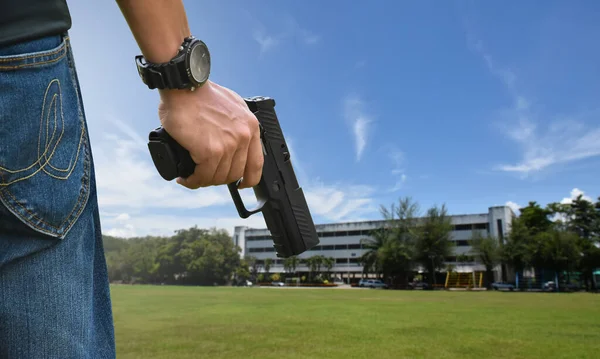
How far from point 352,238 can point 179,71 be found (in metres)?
69.4

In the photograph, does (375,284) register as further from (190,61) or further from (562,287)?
(190,61)

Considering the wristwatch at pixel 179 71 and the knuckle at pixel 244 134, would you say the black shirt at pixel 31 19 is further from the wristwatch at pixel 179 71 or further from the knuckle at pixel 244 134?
the knuckle at pixel 244 134

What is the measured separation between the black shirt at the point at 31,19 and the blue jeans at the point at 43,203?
0.06ft

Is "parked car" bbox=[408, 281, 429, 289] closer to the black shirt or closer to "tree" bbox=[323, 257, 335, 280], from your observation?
A: "tree" bbox=[323, 257, 335, 280]

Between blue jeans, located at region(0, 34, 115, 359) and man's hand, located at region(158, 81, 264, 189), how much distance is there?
0.22 metres

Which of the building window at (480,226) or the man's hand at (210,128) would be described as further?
the building window at (480,226)

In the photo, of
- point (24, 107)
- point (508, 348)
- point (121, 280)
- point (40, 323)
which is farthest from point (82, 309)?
point (121, 280)

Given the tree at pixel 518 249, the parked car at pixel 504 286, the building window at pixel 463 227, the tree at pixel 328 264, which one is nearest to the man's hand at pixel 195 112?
the tree at pixel 518 249

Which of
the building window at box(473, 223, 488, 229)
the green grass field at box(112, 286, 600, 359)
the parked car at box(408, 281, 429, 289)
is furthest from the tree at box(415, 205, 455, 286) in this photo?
the green grass field at box(112, 286, 600, 359)

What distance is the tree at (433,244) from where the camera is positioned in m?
44.1

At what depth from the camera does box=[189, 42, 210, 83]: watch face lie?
3.50ft

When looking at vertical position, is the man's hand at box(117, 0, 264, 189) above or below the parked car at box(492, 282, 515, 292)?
above

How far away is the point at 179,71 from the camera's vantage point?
1.05 m

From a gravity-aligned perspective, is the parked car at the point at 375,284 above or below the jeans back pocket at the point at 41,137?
below
